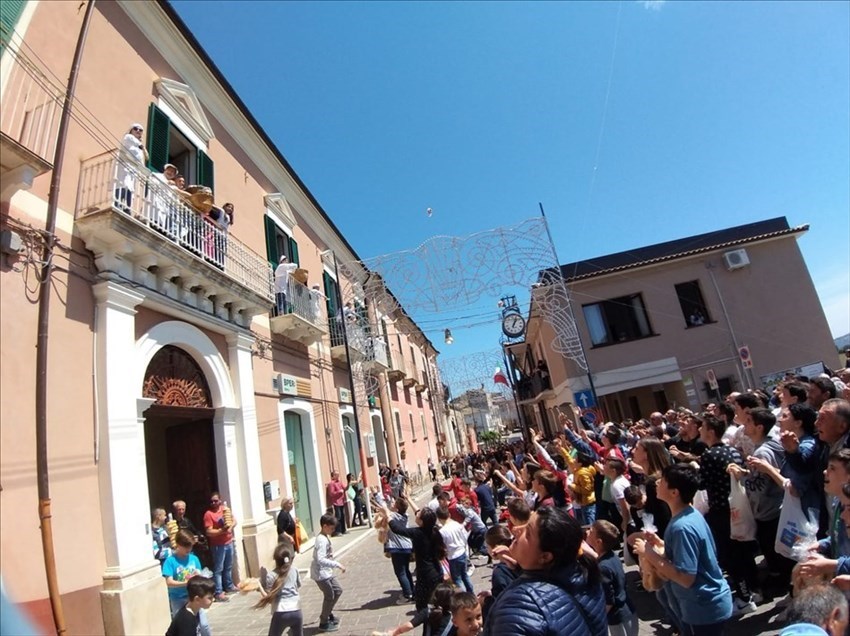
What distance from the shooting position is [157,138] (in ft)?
27.0

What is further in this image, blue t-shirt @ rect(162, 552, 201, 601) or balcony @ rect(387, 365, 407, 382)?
balcony @ rect(387, 365, 407, 382)

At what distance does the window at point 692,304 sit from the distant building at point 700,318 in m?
0.04

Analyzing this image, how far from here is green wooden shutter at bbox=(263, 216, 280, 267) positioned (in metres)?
12.1

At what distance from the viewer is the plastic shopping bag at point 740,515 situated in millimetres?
4148

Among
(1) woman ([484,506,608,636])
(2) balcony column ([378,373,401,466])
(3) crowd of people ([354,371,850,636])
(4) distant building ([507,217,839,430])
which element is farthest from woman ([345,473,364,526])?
(1) woman ([484,506,608,636])

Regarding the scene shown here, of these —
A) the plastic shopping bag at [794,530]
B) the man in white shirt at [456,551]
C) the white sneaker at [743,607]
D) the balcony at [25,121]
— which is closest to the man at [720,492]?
the white sneaker at [743,607]

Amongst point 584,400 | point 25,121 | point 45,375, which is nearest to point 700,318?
point 584,400

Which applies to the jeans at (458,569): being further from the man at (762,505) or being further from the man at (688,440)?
the man at (688,440)

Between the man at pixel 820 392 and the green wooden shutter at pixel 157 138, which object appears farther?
the green wooden shutter at pixel 157 138

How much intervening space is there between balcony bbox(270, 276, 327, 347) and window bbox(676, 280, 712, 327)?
41.4ft

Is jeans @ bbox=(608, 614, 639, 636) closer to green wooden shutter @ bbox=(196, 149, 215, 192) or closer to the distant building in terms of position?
green wooden shutter @ bbox=(196, 149, 215, 192)

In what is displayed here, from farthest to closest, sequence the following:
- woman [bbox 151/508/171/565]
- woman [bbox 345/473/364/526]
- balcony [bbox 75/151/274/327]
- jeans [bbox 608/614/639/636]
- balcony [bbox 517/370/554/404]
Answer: balcony [bbox 517/370/554/404]
woman [bbox 345/473/364/526]
woman [bbox 151/508/171/565]
balcony [bbox 75/151/274/327]
jeans [bbox 608/614/639/636]

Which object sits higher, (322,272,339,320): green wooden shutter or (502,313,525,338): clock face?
(322,272,339,320): green wooden shutter

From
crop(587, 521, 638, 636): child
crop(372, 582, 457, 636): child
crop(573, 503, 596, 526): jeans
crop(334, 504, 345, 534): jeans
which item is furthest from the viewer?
crop(334, 504, 345, 534): jeans
